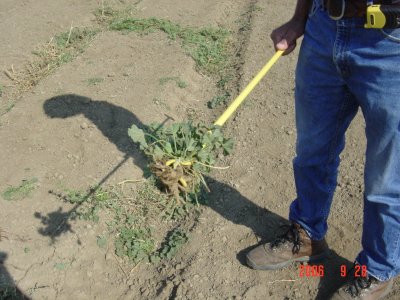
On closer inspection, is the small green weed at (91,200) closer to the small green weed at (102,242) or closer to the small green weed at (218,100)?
the small green weed at (102,242)

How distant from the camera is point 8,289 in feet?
8.27

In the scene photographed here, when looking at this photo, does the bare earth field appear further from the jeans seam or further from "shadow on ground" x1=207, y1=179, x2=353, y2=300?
the jeans seam

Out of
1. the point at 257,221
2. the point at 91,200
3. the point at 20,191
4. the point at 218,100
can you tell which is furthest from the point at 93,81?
the point at 257,221

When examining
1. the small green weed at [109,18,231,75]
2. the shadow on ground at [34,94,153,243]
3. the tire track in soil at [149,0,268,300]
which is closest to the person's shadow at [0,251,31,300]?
the shadow on ground at [34,94,153,243]

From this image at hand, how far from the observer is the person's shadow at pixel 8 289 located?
250 cm

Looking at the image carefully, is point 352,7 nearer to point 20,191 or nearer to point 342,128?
point 342,128

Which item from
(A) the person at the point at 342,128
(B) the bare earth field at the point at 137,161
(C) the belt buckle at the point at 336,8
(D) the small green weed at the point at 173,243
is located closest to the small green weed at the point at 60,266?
(B) the bare earth field at the point at 137,161

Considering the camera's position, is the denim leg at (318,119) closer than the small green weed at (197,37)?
Yes

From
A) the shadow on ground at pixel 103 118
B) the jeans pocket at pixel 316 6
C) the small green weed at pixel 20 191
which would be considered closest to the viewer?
the jeans pocket at pixel 316 6

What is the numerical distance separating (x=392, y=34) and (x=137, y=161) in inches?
82.4

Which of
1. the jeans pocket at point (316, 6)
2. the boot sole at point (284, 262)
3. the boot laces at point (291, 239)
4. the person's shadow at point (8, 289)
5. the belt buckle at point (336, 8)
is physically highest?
the belt buckle at point (336, 8)

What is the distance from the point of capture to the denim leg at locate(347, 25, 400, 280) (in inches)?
62.5

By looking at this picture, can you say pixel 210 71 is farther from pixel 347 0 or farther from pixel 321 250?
pixel 347 0

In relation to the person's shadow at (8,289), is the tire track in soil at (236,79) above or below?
above
